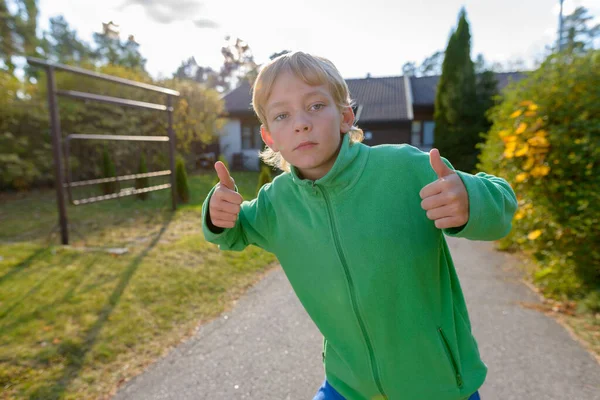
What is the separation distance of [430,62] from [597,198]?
68.2m

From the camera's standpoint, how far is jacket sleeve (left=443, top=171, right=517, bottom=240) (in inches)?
43.9

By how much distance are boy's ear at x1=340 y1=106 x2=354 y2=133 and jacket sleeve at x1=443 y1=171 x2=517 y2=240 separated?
0.51 metres

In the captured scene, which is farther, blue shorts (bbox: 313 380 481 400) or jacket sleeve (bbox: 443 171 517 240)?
blue shorts (bbox: 313 380 481 400)

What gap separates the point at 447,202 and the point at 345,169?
392mm

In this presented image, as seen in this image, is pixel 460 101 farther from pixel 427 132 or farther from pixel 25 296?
pixel 25 296

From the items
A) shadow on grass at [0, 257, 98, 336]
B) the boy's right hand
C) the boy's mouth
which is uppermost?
the boy's mouth

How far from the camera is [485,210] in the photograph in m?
1.12

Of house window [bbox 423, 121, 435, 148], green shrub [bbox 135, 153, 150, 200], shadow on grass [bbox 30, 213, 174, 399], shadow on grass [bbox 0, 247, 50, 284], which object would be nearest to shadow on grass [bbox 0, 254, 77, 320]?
shadow on grass [bbox 0, 247, 50, 284]

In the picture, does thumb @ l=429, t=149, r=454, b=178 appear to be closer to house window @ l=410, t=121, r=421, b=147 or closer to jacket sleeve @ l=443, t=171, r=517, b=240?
jacket sleeve @ l=443, t=171, r=517, b=240

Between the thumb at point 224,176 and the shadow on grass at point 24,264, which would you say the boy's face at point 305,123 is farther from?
the shadow on grass at point 24,264

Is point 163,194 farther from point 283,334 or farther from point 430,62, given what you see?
point 430,62

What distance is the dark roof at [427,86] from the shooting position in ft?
68.6

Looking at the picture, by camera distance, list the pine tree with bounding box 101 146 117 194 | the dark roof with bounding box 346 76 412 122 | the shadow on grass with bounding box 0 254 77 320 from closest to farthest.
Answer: the shadow on grass with bounding box 0 254 77 320, the pine tree with bounding box 101 146 117 194, the dark roof with bounding box 346 76 412 122

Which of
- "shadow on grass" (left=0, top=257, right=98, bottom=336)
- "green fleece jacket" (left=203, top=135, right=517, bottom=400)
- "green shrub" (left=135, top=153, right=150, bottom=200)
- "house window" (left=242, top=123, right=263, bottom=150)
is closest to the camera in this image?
"green fleece jacket" (left=203, top=135, right=517, bottom=400)
